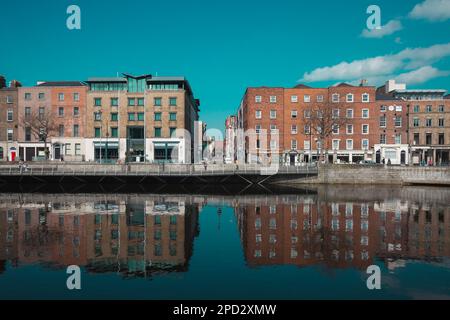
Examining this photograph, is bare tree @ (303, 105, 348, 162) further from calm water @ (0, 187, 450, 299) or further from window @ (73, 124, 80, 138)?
window @ (73, 124, 80, 138)

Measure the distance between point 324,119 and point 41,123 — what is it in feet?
178

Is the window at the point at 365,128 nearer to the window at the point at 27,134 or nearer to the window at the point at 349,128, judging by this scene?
the window at the point at 349,128

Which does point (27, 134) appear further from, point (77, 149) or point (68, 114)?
point (77, 149)

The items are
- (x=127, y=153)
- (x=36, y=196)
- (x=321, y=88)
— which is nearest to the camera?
(x=36, y=196)

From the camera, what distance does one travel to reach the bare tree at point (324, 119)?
5866cm

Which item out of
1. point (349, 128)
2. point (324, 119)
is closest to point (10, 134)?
point (324, 119)

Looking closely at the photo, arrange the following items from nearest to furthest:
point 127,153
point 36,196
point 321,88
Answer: point 36,196 → point 127,153 → point 321,88

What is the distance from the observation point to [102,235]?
20.9m

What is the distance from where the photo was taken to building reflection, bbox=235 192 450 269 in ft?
53.5

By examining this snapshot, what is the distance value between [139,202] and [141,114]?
3417cm

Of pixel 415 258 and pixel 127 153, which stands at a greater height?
pixel 127 153

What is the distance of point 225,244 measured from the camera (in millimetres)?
19391
